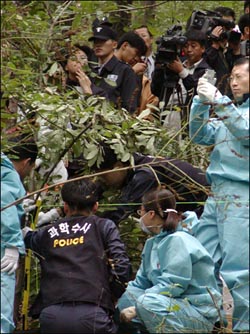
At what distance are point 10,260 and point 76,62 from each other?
2131 millimetres

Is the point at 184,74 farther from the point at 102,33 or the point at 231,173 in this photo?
the point at 231,173

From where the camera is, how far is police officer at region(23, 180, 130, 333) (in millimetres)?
7457

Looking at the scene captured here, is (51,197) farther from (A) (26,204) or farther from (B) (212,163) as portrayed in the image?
(B) (212,163)

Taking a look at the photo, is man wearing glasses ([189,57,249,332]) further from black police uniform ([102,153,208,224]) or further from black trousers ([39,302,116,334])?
black trousers ([39,302,116,334])

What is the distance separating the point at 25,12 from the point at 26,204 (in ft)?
5.20

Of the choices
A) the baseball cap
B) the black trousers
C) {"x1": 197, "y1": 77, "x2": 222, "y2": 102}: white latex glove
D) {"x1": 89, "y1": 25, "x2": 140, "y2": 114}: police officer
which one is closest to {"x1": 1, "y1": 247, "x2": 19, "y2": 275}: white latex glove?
the black trousers

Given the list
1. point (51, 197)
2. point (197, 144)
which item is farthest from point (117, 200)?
point (197, 144)

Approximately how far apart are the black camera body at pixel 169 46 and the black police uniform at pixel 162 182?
152 centimetres

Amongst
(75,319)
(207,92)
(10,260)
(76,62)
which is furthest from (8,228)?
(76,62)

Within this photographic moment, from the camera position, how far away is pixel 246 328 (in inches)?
286

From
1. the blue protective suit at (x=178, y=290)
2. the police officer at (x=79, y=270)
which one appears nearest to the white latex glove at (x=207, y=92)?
the blue protective suit at (x=178, y=290)

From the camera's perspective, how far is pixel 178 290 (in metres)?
7.33

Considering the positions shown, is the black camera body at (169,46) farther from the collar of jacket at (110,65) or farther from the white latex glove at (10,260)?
the white latex glove at (10,260)

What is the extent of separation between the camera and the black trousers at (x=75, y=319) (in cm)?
742
